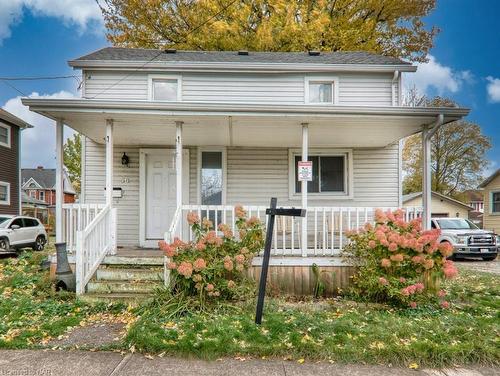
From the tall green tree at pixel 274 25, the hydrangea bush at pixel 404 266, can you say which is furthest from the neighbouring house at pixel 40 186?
the hydrangea bush at pixel 404 266

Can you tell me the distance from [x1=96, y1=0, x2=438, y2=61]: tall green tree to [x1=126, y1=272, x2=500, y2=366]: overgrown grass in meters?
12.5

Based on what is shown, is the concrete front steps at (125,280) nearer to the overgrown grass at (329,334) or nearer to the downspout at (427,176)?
the overgrown grass at (329,334)

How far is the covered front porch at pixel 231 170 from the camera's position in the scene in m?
5.71

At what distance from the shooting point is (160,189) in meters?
7.74

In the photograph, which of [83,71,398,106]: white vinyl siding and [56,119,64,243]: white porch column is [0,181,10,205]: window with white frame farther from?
[56,119,64,243]: white porch column

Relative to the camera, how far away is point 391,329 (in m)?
3.72

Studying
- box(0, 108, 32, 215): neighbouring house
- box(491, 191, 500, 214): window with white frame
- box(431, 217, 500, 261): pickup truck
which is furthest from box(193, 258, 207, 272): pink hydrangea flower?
box(491, 191, 500, 214): window with white frame

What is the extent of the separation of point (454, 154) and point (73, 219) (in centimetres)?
2602

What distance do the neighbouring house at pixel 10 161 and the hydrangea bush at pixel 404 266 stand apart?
17908 mm

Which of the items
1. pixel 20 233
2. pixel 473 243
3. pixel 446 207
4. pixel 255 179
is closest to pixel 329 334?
pixel 255 179

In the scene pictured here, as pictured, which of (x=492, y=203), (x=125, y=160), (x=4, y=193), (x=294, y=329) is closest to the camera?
(x=294, y=329)

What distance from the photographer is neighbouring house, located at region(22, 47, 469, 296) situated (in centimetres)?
540

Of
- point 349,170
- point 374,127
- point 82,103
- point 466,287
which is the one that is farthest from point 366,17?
point 82,103

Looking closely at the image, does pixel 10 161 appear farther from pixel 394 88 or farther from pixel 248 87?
pixel 394 88
